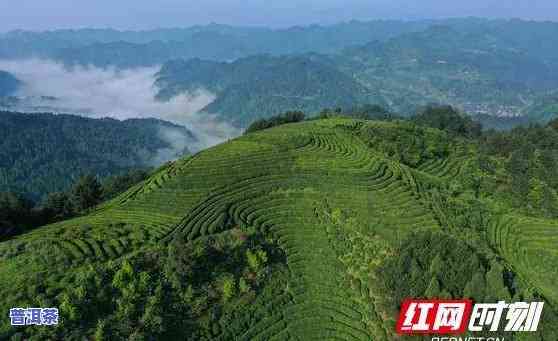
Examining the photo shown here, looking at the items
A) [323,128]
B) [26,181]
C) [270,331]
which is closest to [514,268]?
[270,331]

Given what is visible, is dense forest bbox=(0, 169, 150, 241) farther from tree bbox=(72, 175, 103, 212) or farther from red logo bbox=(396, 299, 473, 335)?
red logo bbox=(396, 299, 473, 335)

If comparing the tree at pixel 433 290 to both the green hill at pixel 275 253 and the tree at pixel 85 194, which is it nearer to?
the green hill at pixel 275 253

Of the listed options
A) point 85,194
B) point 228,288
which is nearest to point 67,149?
point 85,194

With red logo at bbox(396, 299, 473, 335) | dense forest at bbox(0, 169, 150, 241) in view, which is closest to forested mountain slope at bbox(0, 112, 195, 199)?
dense forest at bbox(0, 169, 150, 241)

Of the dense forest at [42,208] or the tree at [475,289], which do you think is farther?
the dense forest at [42,208]

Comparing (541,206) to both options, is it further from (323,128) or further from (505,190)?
(323,128)

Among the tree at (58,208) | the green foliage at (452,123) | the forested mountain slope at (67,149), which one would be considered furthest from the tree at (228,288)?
the forested mountain slope at (67,149)
